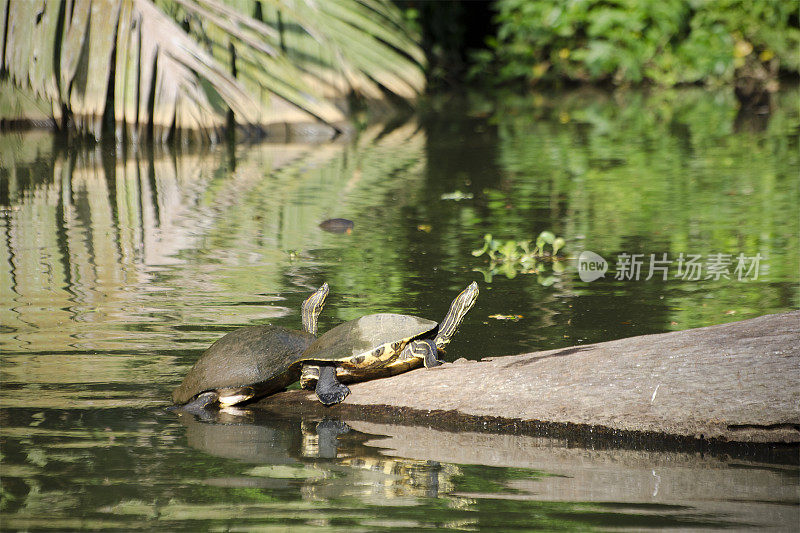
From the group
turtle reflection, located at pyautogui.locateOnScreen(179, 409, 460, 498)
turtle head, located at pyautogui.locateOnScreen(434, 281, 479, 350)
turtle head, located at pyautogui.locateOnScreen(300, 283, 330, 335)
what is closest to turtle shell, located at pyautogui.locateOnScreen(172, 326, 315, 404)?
turtle reflection, located at pyautogui.locateOnScreen(179, 409, 460, 498)

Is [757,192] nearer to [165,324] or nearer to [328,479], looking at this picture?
[165,324]

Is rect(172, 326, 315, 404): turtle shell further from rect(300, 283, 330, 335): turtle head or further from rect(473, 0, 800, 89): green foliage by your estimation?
rect(473, 0, 800, 89): green foliage

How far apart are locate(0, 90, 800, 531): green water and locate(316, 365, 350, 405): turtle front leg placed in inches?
Result: 4.1

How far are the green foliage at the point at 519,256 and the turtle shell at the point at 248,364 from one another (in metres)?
2.13

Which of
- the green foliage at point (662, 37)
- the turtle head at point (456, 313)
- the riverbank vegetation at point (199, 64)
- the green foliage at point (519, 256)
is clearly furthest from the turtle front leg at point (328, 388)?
the green foliage at point (662, 37)

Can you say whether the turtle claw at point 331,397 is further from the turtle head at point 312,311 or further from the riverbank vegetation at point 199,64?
the riverbank vegetation at point 199,64

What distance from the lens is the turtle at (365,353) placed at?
3635 millimetres

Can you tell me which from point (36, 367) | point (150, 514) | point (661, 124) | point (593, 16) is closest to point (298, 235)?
point (36, 367)

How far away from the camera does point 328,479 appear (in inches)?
121

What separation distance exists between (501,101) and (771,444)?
13.2m

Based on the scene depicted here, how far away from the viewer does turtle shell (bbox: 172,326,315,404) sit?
3674 millimetres

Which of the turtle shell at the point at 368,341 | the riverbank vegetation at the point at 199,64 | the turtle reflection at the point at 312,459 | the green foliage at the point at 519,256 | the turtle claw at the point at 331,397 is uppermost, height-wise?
the riverbank vegetation at the point at 199,64

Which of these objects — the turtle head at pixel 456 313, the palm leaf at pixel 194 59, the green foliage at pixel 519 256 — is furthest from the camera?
the palm leaf at pixel 194 59

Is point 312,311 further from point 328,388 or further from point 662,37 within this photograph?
point 662,37
